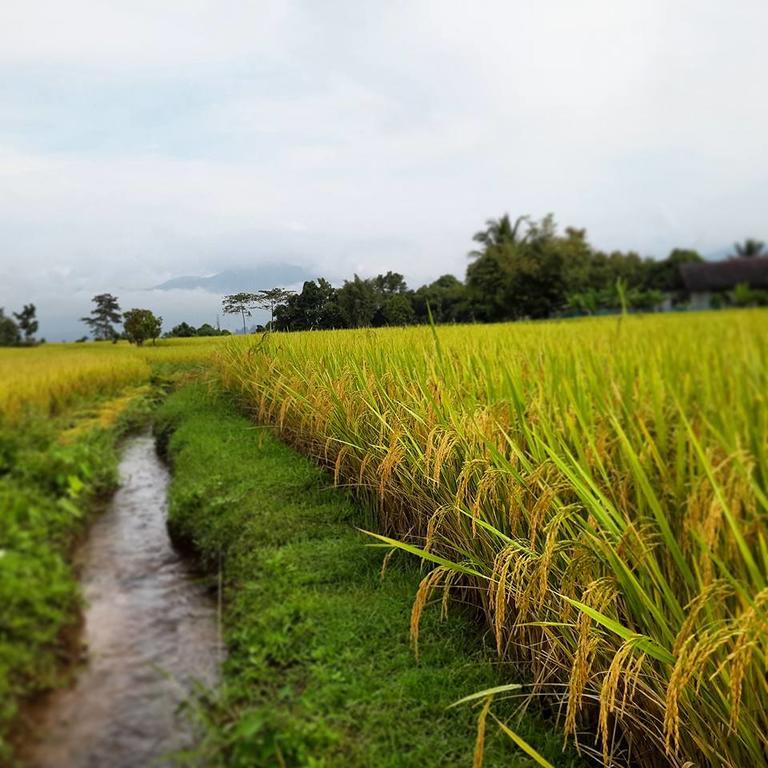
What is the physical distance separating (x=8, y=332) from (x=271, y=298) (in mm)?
1389

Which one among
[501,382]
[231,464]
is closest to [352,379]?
[231,464]

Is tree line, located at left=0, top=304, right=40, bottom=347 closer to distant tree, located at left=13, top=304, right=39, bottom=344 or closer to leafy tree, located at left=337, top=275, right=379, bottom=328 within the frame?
distant tree, located at left=13, top=304, right=39, bottom=344

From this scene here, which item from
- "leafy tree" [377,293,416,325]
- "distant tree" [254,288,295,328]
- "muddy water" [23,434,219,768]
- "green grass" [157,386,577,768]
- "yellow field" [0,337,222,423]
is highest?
"distant tree" [254,288,295,328]

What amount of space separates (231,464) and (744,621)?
3687 mm

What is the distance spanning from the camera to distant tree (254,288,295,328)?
243 cm

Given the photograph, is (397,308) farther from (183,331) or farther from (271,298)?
(183,331)

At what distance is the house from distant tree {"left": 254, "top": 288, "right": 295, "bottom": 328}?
4.87 ft

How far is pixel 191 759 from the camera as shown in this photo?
1159mm

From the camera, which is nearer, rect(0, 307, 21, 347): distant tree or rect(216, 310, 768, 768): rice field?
rect(0, 307, 21, 347): distant tree

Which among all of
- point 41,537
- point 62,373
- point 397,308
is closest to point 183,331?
point 62,373

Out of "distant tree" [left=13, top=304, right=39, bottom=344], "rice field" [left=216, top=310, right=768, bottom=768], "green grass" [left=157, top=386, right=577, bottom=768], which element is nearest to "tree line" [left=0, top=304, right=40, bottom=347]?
"distant tree" [left=13, top=304, right=39, bottom=344]

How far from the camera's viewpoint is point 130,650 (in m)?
1.06

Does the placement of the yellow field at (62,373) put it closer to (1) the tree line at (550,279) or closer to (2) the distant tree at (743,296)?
(1) the tree line at (550,279)

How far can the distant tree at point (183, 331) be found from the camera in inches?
72.1
